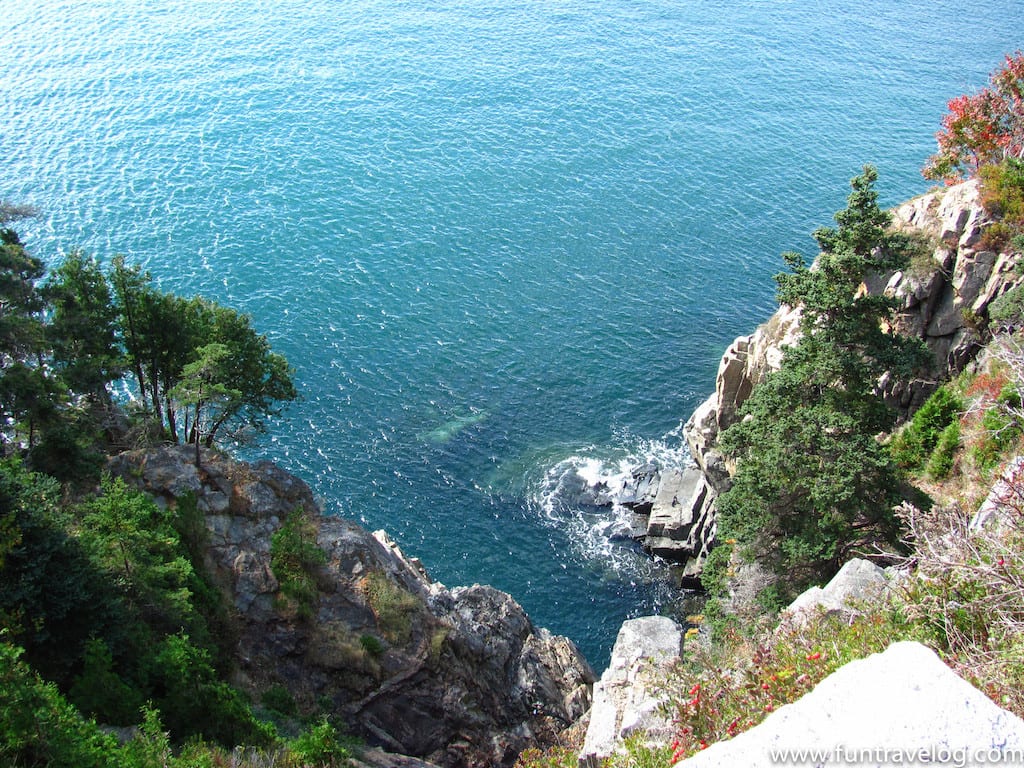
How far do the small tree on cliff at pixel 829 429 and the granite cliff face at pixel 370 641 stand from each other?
48.9ft

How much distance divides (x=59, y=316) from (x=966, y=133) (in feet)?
199

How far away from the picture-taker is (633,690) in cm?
3769

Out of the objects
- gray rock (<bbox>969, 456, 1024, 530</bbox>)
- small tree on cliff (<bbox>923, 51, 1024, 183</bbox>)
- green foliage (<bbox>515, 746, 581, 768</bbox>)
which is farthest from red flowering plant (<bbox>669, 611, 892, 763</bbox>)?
small tree on cliff (<bbox>923, 51, 1024, 183</bbox>)

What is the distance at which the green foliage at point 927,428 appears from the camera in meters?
46.8

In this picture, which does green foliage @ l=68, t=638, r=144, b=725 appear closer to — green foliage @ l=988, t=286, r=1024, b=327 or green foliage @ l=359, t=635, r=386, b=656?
green foliage @ l=359, t=635, r=386, b=656

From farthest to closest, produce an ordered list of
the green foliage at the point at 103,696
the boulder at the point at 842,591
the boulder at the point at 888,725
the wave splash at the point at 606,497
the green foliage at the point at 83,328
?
the wave splash at the point at 606,497
the green foliage at the point at 83,328
the green foliage at the point at 103,696
the boulder at the point at 842,591
the boulder at the point at 888,725

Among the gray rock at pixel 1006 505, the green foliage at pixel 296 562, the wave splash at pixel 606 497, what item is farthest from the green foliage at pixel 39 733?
the wave splash at pixel 606 497

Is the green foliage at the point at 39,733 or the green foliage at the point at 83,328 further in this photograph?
the green foliage at the point at 83,328

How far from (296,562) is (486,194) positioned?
66675 mm

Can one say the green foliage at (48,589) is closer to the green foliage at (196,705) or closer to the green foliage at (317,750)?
the green foliage at (196,705)

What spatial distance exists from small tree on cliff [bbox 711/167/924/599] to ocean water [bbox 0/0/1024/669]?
59.0ft

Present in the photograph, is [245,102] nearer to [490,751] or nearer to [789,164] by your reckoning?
[789,164]

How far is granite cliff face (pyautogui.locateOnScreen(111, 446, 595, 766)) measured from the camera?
133 feet

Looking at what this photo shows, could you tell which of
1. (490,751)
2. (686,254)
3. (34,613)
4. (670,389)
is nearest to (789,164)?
(686,254)
